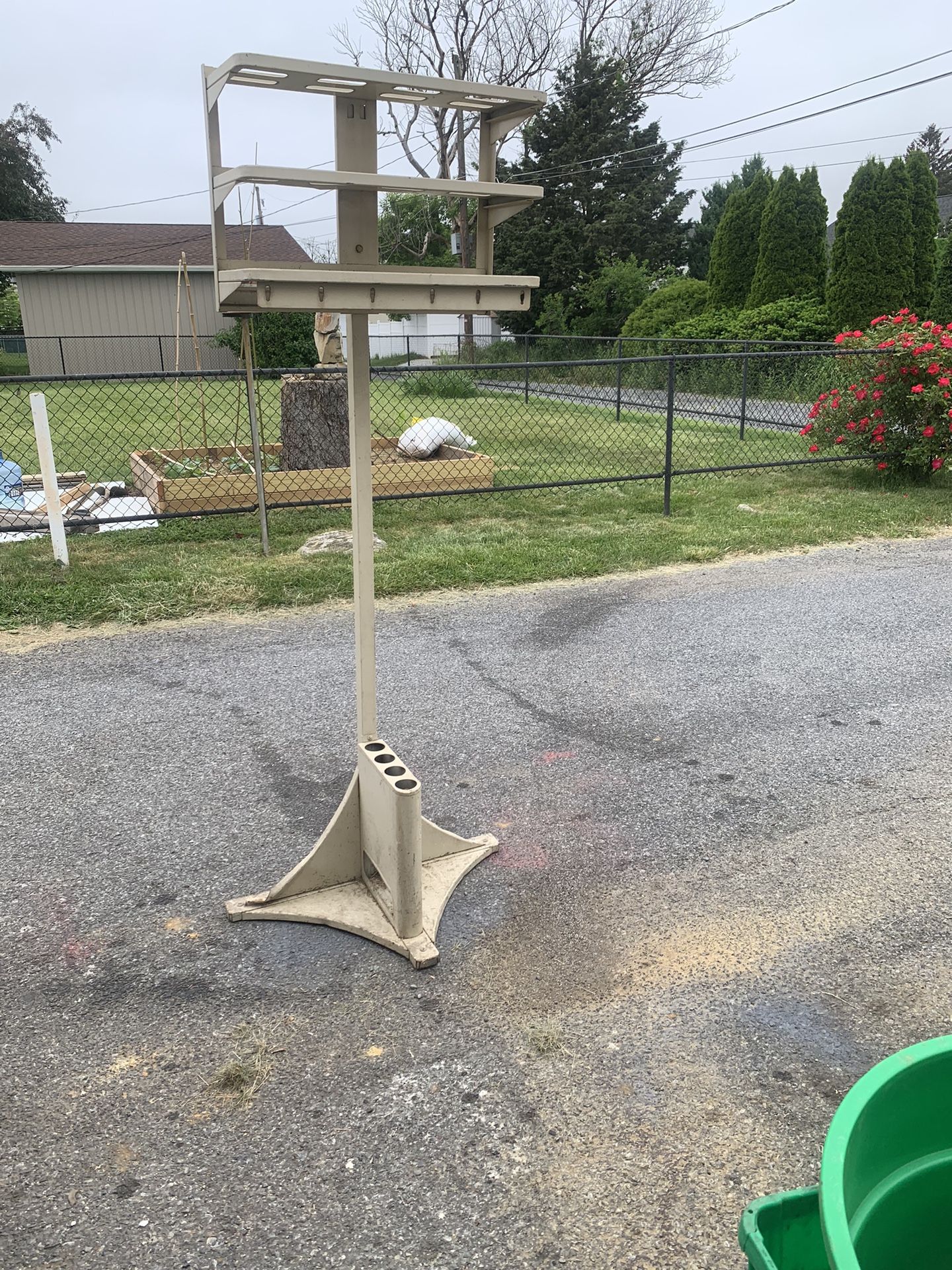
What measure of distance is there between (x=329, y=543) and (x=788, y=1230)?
220 inches

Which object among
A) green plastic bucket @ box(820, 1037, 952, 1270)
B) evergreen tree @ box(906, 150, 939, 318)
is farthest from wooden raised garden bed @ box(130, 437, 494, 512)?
evergreen tree @ box(906, 150, 939, 318)

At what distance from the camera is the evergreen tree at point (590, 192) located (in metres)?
28.1

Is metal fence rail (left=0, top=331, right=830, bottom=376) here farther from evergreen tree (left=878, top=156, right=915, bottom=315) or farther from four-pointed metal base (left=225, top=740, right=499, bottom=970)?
four-pointed metal base (left=225, top=740, right=499, bottom=970)

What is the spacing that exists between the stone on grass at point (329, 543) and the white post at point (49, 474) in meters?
1.45

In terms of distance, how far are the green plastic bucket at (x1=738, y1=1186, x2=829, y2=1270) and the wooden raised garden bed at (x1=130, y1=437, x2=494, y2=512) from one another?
655 cm

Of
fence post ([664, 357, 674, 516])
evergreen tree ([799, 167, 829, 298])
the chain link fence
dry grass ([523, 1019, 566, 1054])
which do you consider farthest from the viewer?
evergreen tree ([799, 167, 829, 298])

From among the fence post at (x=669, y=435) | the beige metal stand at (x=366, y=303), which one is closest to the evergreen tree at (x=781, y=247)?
the fence post at (x=669, y=435)

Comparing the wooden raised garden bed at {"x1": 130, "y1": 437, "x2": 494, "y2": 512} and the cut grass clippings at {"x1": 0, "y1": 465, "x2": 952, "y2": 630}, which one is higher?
the wooden raised garden bed at {"x1": 130, "y1": 437, "x2": 494, "y2": 512}

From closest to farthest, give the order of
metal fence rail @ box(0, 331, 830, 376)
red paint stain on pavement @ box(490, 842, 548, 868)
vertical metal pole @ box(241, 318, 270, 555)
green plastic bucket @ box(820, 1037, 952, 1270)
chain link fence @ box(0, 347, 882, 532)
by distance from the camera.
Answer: green plastic bucket @ box(820, 1037, 952, 1270), red paint stain on pavement @ box(490, 842, 548, 868), vertical metal pole @ box(241, 318, 270, 555), chain link fence @ box(0, 347, 882, 532), metal fence rail @ box(0, 331, 830, 376)

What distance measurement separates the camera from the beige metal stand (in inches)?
79.0

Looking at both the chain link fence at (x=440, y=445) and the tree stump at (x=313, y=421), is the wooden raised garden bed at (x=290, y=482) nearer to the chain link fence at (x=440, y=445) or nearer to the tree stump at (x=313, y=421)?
the chain link fence at (x=440, y=445)

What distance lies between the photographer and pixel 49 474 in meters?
5.43

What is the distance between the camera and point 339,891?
265cm

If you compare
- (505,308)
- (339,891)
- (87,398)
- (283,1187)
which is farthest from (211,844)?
(87,398)
